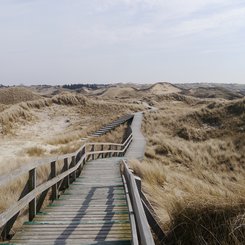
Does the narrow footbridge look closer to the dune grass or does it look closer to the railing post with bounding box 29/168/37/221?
the railing post with bounding box 29/168/37/221

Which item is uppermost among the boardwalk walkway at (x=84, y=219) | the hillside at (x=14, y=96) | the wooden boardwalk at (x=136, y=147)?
the boardwalk walkway at (x=84, y=219)

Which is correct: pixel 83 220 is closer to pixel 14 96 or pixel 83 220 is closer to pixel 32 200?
pixel 32 200

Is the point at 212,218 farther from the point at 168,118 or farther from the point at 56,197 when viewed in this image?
the point at 168,118

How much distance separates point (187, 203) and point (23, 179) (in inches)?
241

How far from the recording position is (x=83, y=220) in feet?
23.0

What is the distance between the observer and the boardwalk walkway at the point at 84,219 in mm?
5750

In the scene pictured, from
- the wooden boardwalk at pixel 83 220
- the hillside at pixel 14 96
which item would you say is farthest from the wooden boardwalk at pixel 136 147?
the hillside at pixel 14 96

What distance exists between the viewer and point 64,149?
1030 inches

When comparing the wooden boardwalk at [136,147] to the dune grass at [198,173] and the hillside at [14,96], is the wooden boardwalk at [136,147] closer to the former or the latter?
the dune grass at [198,173]

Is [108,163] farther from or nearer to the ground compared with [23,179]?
nearer to the ground

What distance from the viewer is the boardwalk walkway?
575 cm

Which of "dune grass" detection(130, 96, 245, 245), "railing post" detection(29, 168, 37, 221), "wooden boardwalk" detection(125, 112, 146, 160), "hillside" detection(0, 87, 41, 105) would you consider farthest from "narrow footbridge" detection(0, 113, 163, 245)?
"hillside" detection(0, 87, 41, 105)

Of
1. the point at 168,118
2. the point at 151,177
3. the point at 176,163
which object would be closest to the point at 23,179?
the point at 151,177

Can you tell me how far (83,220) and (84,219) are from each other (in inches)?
4.2
